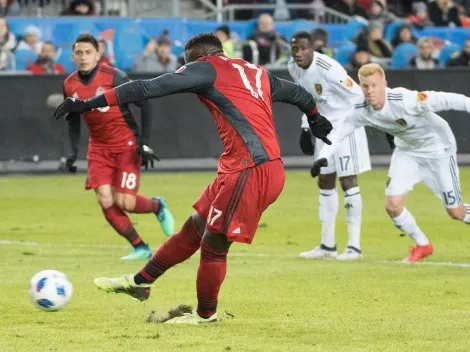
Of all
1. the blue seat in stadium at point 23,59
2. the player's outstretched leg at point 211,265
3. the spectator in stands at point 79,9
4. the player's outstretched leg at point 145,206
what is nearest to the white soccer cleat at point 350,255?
the player's outstretched leg at point 145,206

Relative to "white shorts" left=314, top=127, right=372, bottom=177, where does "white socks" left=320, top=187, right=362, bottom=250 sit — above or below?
below

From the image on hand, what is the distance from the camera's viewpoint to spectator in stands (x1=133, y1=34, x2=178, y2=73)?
22.4 meters

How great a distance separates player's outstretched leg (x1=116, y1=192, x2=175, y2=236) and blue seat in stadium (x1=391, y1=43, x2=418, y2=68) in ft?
37.6

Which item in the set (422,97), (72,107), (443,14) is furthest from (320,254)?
(443,14)

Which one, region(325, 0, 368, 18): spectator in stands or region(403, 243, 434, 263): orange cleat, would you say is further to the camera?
region(325, 0, 368, 18): spectator in stands

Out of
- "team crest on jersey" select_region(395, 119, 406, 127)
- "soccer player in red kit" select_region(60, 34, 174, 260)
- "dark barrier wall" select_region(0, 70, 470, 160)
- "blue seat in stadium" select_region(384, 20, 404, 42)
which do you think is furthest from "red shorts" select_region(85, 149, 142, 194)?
"blue seat in stadium" select_region(384, 20, 404, 42)

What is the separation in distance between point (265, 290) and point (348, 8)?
1879 centimetres

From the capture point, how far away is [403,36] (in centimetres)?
2516

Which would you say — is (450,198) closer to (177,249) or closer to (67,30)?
(177,249)

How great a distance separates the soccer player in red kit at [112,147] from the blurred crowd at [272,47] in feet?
28.0

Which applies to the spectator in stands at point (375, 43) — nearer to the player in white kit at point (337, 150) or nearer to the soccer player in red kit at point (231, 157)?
the player in white kit at point (337, 150)

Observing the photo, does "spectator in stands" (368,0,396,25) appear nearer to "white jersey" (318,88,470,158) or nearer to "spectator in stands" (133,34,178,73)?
"spectator in stands" (133,34,178,73)

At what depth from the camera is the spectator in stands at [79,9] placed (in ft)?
82.9

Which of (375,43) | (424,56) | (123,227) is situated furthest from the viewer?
(375,43)
